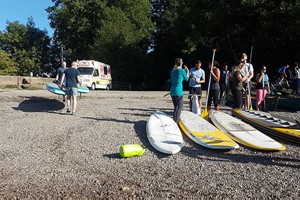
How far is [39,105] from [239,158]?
947cm

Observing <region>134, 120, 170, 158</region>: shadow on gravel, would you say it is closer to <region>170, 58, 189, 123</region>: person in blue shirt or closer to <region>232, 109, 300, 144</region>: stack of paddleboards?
<region>170, 58, 189, 123</region>: person in blue shirt

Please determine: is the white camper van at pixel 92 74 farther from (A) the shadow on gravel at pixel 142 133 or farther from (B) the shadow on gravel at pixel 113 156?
(B) the shadow on gravel at pixel 113 156

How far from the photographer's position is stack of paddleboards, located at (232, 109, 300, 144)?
7637 millimetres

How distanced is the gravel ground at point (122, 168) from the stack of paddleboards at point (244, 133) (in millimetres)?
153

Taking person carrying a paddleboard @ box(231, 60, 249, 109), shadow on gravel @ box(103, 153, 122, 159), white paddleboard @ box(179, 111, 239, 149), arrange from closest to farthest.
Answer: shadow on gravel @ box(103, 153, 122, 159)
white paddleboard @ box(179, 111, 239, 149)
person carrying a paddleboard @ box(231, 60, 249, 109)

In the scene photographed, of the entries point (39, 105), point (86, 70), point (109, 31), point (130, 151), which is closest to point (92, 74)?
point (86, 70)

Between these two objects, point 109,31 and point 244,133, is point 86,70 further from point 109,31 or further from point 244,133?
point 244,133

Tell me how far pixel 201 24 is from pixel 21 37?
42733 millimetres

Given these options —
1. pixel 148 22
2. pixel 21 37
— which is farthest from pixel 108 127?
pixel 21 37

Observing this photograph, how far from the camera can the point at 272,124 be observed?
8578mm

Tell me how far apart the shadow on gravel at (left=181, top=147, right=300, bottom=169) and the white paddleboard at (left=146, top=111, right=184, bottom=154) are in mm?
287

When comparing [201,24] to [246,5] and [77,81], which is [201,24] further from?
[77,81]

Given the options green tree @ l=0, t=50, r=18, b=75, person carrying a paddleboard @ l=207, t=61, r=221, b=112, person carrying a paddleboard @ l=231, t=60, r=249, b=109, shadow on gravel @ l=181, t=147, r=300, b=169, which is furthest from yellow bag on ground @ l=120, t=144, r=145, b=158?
green tree @ l=0, t=50, r=18, b=75

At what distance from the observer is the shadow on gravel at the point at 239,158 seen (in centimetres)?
611
